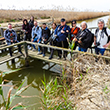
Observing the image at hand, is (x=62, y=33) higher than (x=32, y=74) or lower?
higher

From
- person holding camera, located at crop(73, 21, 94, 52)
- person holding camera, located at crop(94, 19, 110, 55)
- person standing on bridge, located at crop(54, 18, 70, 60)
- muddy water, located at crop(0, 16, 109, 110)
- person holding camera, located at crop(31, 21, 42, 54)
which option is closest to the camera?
person holding camera, located at crop(94, 19, 110, 55)

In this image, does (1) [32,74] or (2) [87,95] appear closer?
(2) [87,95]

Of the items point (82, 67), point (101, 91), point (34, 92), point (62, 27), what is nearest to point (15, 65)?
point (34, 92)

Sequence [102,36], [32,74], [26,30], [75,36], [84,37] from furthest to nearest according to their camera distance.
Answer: [26,30], [32,74], [75,36], [84,37], [102,36]

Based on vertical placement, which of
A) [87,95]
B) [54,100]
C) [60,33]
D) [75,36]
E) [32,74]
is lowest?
[32,74]

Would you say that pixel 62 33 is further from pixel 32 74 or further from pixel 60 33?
pixel 32 74

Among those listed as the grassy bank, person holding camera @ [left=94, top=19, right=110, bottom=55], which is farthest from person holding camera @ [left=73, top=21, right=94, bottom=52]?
the grassy bank

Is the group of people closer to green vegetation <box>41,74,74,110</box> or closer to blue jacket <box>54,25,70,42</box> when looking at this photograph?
blue jacket <box>54,25,70,42</box>

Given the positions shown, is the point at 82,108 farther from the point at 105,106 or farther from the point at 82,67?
the point at 82,67

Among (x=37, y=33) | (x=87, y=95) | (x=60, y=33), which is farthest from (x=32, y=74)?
(x=87, y=95)

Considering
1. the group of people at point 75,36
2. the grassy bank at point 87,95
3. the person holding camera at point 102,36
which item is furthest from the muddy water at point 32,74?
the person holding camera at point 102,36

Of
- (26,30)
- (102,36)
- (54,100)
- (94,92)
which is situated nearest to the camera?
(54,100)

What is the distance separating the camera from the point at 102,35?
3141 millimetres

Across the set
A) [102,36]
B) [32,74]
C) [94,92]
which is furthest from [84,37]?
[32,74]
